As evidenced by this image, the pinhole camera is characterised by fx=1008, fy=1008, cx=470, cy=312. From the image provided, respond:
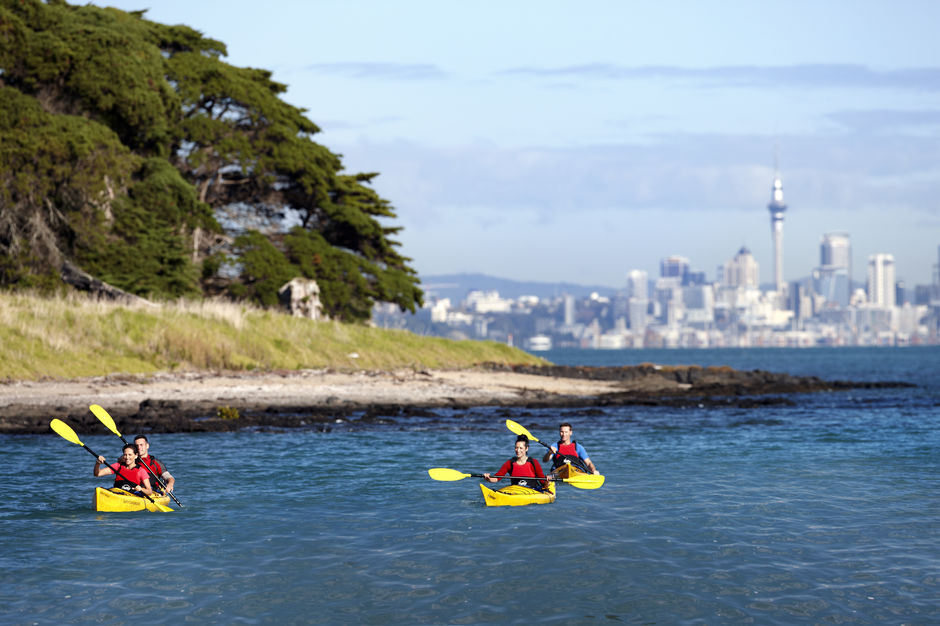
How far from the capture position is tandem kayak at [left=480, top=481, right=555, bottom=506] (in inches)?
559

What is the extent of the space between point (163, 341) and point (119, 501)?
61.7 ft

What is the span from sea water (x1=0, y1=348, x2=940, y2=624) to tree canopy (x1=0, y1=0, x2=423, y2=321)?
64.3 ft

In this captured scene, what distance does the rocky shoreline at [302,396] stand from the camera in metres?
22.9

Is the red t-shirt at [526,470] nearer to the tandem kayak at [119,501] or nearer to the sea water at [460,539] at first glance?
the sea water at [460,539]

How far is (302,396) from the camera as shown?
28.5 m

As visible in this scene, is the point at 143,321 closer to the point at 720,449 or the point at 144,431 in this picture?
the point at 144,431

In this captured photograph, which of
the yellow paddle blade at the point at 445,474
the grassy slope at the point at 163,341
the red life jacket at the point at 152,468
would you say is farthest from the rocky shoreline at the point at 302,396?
the yellow paddle blade at the point at 445,474

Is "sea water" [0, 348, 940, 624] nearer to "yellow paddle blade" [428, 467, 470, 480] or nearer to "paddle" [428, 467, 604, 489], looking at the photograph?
"paddle" [428, 467, 604, 489]

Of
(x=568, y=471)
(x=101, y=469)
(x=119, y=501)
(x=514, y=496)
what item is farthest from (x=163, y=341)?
(x=514, y=496)

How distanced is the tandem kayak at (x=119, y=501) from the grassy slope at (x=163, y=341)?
1458 cm

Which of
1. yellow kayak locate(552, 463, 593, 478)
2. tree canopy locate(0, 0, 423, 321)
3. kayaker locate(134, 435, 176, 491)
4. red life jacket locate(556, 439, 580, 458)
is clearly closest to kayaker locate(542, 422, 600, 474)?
red life jacket locate(556, 439, 580, 458)

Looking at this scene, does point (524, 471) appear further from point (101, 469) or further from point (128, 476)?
point (101, 469)

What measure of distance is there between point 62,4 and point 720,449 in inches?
1433

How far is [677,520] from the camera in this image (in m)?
13.1
